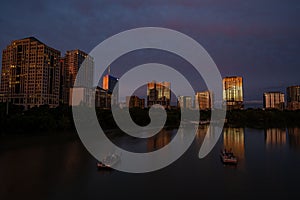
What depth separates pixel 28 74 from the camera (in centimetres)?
4138

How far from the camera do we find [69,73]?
173 ft

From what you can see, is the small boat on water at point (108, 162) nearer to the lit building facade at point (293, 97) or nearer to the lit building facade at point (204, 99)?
the lit building facade at point (204, 99)

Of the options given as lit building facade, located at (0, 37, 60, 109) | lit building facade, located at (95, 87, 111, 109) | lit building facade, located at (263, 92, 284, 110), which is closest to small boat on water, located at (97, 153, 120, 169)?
lit building facade, located at (0, 37, 60, 109)

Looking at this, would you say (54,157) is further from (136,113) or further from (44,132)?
(136,113)

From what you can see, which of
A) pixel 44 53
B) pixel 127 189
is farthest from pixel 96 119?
pixel 44 53

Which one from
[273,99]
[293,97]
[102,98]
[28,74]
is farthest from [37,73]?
[273,99]

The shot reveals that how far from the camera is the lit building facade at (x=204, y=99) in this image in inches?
2766

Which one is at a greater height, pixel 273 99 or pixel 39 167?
pixel 273 99

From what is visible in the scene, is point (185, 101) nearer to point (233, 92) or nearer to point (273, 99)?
point (233, 92)

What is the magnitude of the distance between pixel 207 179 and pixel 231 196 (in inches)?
60.4

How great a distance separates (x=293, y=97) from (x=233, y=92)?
2292cm

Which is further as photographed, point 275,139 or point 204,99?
point 204,99

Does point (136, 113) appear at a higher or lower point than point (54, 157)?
higher

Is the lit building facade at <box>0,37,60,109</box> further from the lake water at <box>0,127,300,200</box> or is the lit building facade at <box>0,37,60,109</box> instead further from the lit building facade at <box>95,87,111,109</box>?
the lake water at <box>0,127,300,200</box>
